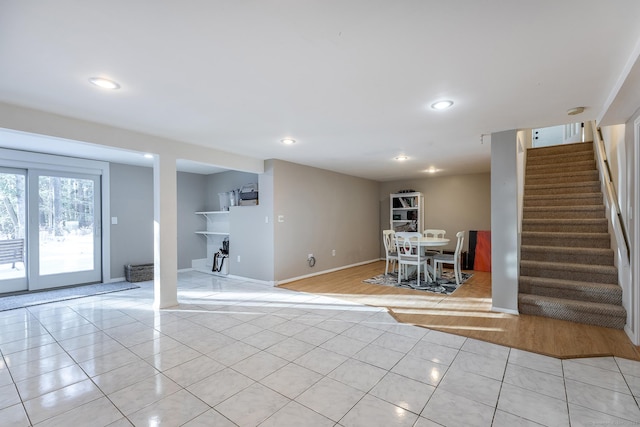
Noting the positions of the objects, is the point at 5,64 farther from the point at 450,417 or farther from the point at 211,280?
the point at 211,280

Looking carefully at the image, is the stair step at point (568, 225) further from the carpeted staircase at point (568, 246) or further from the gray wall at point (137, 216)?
the gray wall at point (137, 216)

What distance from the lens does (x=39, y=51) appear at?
6.05 feet

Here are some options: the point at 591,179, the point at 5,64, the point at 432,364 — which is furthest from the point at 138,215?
the point at 591,179

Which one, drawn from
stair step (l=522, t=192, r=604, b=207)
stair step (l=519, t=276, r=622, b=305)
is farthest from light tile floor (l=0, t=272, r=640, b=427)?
stair step (l=522, t=192, r=604, b=207)

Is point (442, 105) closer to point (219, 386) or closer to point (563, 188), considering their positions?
point (219, 386)

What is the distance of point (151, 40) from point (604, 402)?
140 inches

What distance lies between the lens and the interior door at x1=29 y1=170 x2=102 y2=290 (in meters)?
4.73

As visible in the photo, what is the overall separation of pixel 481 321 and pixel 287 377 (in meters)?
2.31

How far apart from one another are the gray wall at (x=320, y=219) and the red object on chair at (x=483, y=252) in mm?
2489

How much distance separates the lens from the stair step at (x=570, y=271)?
11.5 feet

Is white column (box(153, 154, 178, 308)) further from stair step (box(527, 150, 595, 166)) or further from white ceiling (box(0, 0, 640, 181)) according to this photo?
stair step (box(527, 150, 595, 166))

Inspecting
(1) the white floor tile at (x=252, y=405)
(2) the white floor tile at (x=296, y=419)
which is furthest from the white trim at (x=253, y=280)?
(2) the white floor tile at (x=296, y=419)

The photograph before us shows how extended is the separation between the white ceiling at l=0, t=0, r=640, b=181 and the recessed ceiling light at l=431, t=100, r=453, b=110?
0.06m

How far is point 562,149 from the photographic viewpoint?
17.8 feet
